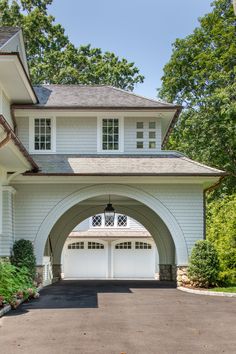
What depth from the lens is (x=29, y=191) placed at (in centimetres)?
1534

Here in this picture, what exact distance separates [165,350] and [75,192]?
362 inches

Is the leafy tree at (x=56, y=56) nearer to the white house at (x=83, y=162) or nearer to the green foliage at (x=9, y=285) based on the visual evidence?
the white house at (x=83, y=162)

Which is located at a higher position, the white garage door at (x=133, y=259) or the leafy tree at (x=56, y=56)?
the leafy tree at (x=56, y=56)

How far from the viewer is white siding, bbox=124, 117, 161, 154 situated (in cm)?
1719

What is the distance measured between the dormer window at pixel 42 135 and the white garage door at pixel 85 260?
13188mm

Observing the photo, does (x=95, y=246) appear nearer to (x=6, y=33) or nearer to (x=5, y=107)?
(x=5, y=107)

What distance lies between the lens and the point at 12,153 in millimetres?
12172

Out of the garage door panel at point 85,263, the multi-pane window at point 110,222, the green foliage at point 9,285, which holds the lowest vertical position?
the garage door panel at point 85,263

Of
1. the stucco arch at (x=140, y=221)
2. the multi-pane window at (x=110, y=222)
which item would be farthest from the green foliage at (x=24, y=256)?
the multi-pane window at (x=110, y=222)

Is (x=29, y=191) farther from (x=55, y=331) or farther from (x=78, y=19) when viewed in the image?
(x=78, y=19)

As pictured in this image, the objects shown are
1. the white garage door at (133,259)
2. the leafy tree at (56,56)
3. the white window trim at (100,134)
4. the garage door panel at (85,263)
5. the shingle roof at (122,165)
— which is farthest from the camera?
the leafy tree at (56,56)

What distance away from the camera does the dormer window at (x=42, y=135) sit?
17.0 metres

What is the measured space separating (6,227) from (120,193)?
12.2 ft

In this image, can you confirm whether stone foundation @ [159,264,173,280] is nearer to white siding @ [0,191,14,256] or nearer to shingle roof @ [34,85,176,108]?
shingle roof @ [34,85,176,108]
